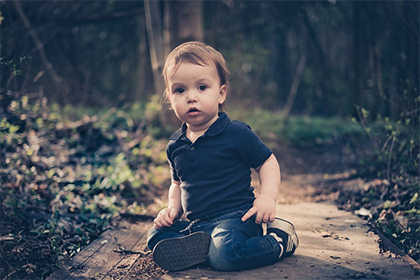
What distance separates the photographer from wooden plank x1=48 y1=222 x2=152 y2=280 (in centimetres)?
210

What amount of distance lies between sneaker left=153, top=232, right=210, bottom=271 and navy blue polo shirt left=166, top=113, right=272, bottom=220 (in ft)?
0.82

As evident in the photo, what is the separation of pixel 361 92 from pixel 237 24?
3330 millimetres

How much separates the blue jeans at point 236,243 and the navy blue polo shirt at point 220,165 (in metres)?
0.07

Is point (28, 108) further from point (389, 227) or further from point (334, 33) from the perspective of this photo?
point (334, 33)

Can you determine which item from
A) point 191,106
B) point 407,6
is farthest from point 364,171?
point 191,106

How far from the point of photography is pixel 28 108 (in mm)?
4727

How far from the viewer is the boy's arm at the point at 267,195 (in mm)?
2115

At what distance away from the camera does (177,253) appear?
206 centimetres

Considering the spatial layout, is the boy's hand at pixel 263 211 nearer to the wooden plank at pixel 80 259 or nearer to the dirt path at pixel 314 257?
the dirt path at pixel 314 257

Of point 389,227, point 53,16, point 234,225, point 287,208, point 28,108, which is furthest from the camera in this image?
point 53,16

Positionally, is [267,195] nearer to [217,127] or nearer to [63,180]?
[217,127]

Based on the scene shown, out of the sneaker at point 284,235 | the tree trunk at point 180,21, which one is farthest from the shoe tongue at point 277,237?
the tree trunk at point 180,21

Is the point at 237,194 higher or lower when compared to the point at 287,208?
higher

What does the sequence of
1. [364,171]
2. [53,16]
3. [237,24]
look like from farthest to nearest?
[237,24] < [53,16] < [364,171]
